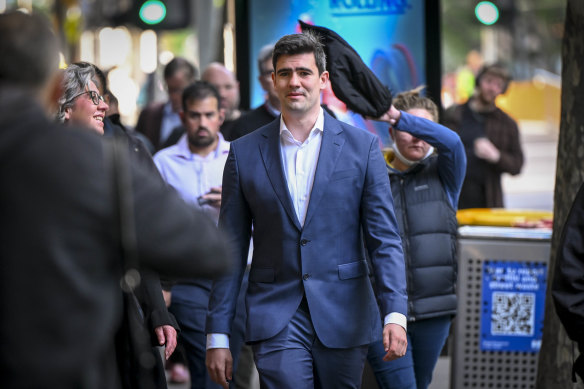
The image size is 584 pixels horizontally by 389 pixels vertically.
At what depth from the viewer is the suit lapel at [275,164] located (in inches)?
205

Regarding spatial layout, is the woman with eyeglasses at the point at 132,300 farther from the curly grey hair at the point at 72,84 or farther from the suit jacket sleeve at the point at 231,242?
the suit jacket sleeve at the point at 231,242

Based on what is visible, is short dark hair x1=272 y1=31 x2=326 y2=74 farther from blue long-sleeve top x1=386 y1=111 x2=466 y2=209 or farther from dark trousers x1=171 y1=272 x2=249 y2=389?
dark trousers x1=171 y1=272 x2=249 y2=389

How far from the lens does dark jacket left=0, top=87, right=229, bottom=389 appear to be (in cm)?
292

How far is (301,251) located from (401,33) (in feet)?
13.2

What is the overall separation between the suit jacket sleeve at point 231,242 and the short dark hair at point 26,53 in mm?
2345

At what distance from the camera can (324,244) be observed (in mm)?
5176

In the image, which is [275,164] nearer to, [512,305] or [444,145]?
[444,145]

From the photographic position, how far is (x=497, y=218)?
26.3 feet

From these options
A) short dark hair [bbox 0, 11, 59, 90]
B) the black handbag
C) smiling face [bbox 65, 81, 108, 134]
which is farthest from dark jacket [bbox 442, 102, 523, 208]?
short dark hair [bbox 0, 11, 59, 90]

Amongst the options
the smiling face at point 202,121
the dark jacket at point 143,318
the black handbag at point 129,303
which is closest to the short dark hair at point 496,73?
the smiling face at point 202,121

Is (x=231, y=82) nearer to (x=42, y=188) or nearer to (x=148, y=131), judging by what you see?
(x=148, y=131)

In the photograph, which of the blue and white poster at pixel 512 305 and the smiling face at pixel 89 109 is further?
the blue and white poster at pixel 512 305

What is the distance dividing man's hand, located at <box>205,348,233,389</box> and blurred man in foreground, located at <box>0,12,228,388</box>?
216 cm

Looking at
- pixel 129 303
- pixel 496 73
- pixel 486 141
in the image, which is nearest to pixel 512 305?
pixel 486 141
